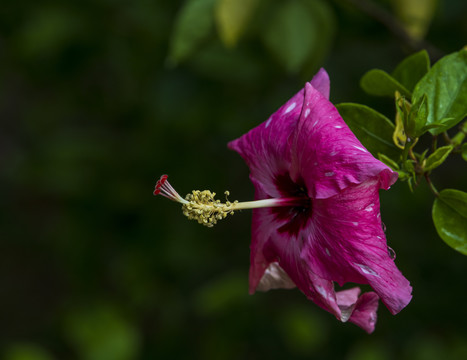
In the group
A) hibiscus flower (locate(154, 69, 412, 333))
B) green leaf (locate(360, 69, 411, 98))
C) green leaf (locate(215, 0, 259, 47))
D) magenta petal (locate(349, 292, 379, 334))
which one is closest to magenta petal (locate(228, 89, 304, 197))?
hibiscus flower (locate(154, 69, 412, 333))

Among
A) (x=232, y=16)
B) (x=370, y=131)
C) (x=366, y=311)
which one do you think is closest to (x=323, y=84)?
(x=370, y=131)

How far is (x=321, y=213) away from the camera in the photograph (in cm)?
88

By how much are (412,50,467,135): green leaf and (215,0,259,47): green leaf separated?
49 centimetres

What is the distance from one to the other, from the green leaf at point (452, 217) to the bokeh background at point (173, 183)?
1.14 meters

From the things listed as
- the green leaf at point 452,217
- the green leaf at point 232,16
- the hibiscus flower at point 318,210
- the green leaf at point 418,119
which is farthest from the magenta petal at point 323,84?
the green leaf at point 232,16

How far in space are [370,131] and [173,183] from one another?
4.78 feet

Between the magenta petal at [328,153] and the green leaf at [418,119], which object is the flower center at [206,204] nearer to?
the magenta petal at [328,153]

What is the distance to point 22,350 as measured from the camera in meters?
2.06

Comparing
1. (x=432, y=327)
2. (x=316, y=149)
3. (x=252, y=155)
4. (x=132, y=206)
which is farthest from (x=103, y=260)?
(x=316, y=149)

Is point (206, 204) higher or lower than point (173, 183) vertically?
higher

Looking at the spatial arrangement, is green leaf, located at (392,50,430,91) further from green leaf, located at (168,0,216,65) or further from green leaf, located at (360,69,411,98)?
green leaf, located at (168,0,216,65)

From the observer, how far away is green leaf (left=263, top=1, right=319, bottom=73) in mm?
1390

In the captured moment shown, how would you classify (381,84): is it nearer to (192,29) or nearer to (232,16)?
(232,16)

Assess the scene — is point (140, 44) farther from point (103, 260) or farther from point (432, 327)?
point (432, 327)
